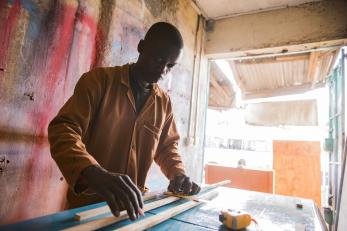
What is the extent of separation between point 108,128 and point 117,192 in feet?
1.85

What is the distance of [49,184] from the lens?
1.53 m

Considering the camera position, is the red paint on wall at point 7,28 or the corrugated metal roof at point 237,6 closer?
the red paint on wall at point 7,28

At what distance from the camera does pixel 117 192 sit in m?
0.83

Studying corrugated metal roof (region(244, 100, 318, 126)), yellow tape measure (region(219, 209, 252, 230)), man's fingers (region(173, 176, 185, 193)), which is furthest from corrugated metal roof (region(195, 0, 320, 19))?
corrugated metal roof (region(244, 100, 318, 126))

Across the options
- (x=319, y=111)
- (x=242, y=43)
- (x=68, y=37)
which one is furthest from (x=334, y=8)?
(x=319, y=111)

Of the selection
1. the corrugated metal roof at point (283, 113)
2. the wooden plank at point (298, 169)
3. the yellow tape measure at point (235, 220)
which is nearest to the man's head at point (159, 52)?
the yellow tape measure at point (235, 220)

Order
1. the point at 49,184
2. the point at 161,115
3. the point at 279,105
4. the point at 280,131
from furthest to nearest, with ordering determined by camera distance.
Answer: the point at 280,131
the point at 279,105
the point at 161,115
the point at 49,184

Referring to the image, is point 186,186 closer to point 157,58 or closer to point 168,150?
point 168,150

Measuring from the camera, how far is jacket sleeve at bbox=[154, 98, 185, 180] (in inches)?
65.8

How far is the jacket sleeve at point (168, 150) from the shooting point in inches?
65.8

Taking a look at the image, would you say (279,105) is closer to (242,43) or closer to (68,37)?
(242,43)

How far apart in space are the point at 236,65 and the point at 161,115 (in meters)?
3.76

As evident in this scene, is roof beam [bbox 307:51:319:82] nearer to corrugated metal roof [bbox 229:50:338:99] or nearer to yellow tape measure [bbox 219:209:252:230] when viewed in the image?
corrugated metal roof [bbox 229:50:338:99]

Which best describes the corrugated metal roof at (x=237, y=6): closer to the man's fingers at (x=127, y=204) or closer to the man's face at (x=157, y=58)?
the man's face at (x=157, y=58)
